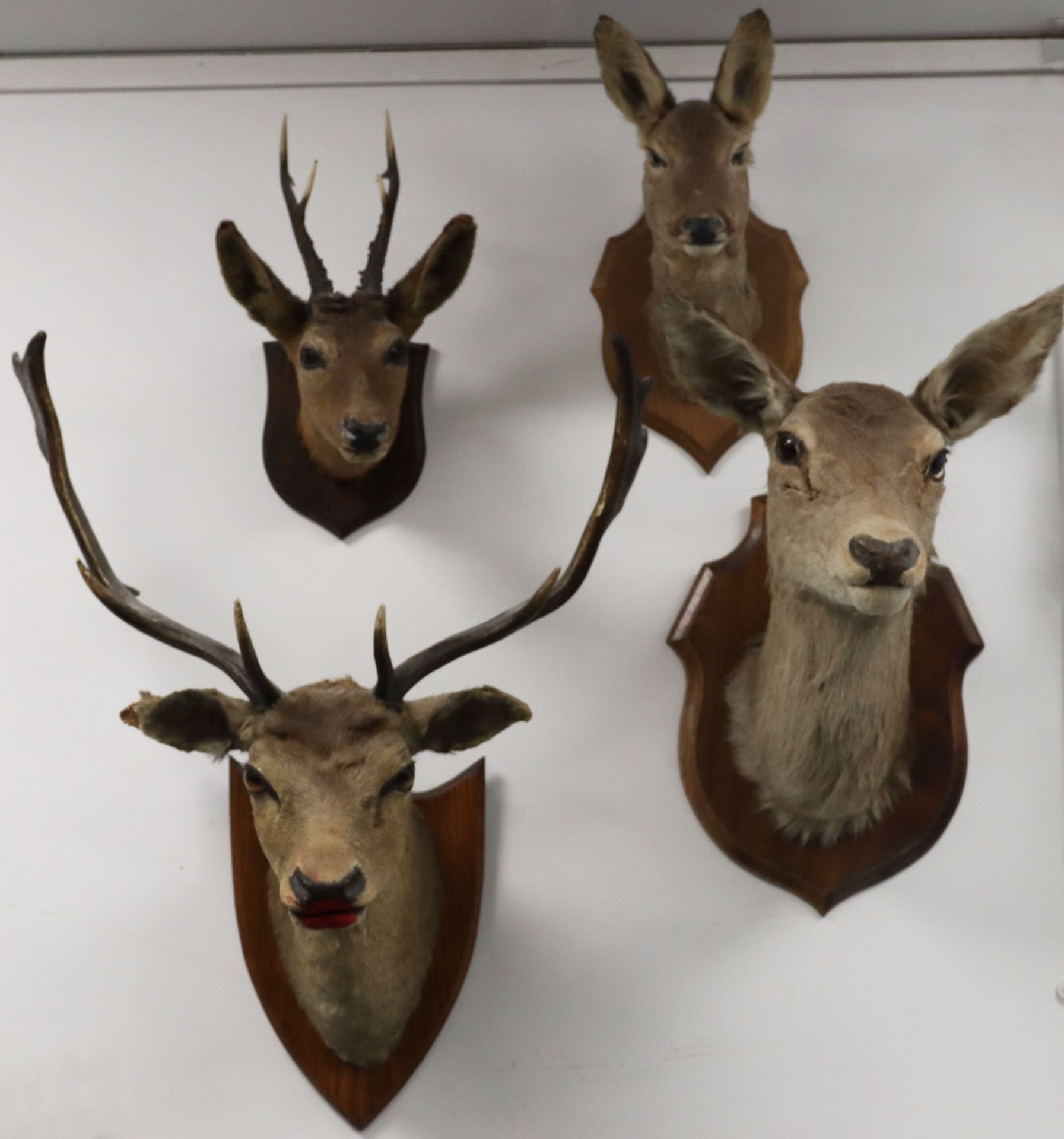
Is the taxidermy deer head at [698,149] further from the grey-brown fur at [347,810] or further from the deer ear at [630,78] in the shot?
the grey-brown fur at [347,810]

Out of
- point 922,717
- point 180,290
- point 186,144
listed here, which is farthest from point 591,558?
point 186,144

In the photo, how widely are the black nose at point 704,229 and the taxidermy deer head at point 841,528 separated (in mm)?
191

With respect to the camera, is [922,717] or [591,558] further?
[922,717]

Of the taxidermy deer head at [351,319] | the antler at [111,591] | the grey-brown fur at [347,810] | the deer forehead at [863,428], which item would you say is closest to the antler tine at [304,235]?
the taxidermy deer head at [351,319]

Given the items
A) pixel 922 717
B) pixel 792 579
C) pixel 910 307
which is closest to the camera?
pixel 792 579

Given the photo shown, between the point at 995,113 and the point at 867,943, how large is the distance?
136cm

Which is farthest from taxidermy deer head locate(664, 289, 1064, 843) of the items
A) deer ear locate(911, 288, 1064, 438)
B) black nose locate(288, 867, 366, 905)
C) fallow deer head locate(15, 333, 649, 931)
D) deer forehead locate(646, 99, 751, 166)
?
black nose locate(288, 867, 366, 905)

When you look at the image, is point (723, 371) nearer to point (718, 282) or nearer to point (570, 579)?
point (718, 282)

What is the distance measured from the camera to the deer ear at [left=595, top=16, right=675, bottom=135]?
1.80 meters

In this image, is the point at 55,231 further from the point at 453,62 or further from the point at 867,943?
the point at 867,943

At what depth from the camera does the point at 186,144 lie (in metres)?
2.05

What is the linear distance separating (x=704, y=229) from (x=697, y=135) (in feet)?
0.51

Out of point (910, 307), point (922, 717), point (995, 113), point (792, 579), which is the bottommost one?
point (922, 717)

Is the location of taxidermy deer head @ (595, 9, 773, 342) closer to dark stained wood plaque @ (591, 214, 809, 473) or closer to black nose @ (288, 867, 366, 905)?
dark stained wood plaque @ (591, 214, 809, 473)
